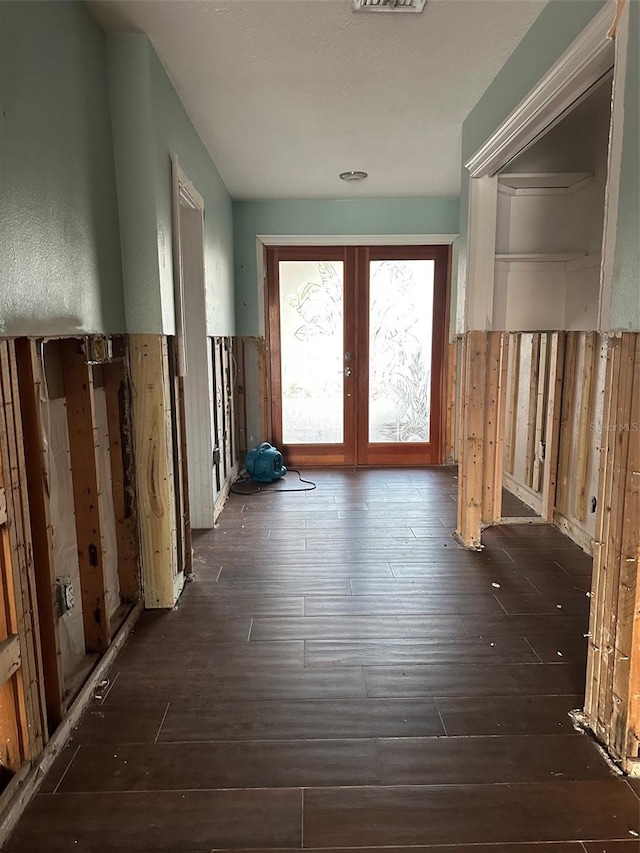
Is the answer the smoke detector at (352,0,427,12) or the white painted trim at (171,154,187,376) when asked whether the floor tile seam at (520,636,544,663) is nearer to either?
the white painted trim at (171,154,187,376)

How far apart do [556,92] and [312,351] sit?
12.1 feet

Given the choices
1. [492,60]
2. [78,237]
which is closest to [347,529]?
[78,237]

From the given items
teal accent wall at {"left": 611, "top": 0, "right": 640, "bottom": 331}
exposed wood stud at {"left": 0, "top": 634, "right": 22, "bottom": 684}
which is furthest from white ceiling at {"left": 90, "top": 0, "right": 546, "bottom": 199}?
exposed wood stud at {"left": 0, "top": 634, "right": 22, "bottom": 684}

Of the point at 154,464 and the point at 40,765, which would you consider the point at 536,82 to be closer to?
the point at 154,464

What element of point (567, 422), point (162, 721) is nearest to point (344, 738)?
point (162, 721)

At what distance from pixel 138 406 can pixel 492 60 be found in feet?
7.90

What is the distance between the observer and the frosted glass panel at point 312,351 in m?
5.59

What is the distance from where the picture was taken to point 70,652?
2.17 meters

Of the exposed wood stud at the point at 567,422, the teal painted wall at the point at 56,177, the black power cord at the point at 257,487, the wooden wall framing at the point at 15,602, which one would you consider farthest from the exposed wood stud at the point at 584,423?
the wooden wall framing at the point at 15,602

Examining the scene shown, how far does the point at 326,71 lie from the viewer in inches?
108

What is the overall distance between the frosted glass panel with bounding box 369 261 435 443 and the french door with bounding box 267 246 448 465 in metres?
0.01

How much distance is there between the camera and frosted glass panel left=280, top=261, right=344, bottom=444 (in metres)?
5.59

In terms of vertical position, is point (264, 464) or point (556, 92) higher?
point (556, 92)

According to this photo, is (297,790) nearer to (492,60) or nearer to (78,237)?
(78,237)
